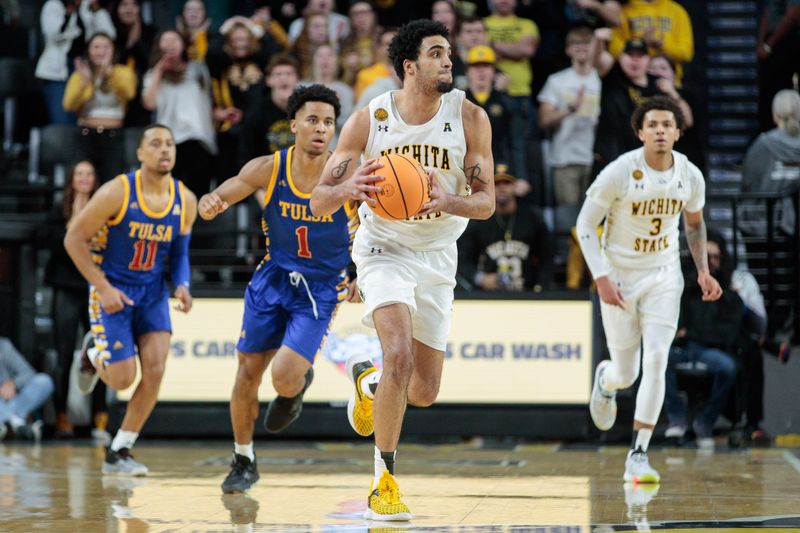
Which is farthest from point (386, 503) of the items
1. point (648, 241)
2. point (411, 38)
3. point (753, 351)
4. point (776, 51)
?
point (776, 51)

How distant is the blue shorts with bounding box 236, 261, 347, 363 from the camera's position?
797 cm

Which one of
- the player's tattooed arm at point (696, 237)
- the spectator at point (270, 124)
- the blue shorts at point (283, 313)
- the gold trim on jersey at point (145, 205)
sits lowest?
the blue shorts at point (283, 313)

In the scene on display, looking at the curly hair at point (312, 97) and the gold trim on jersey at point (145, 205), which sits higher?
the curly hair at point (312, 97)

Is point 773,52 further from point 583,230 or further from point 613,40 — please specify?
point 583,230

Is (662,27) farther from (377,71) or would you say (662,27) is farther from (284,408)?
(284,408)

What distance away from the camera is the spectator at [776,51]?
560 inches

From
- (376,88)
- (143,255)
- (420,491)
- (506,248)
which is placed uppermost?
(376,88)

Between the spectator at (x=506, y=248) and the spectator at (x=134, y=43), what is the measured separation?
13.4ft

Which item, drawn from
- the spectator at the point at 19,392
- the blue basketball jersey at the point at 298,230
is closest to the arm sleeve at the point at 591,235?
the blue basketball jersey at the point at 298,230

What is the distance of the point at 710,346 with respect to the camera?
11.7 meters

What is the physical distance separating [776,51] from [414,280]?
9.01m

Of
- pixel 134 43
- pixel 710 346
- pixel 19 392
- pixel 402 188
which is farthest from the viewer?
pixel 134 43

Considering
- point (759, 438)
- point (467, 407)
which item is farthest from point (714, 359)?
point (467, 407)

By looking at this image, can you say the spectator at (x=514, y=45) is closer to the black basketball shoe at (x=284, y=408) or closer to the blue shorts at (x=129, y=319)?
the blue shorts at (x=129, y=319)
